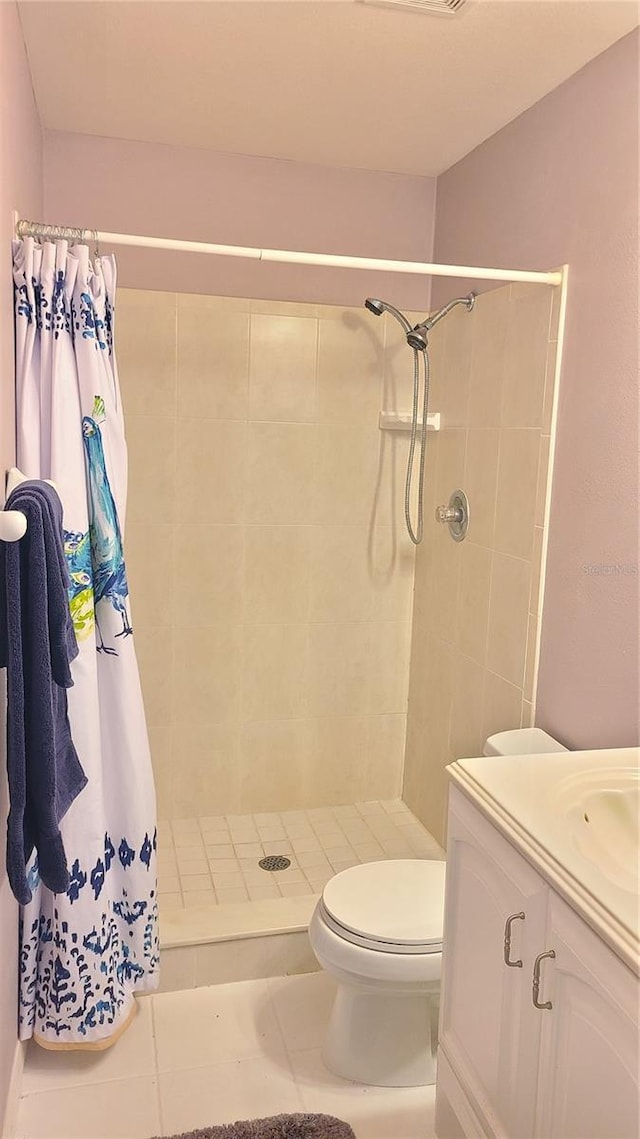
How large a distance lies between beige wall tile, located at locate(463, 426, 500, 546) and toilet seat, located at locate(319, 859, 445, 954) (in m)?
0.94

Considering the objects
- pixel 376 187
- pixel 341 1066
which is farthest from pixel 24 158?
pixel 341 1066

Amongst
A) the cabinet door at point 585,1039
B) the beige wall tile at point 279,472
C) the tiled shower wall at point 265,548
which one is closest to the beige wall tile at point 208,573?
the tiled shower wall at point 265,548

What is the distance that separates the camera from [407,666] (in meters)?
3.20

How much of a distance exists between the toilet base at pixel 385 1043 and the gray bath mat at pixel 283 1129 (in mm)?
151

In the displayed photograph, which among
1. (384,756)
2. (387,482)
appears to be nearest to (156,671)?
(384,756)

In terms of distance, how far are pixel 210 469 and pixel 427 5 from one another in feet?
4.85

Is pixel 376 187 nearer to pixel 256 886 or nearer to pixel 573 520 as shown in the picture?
pixel 573 520

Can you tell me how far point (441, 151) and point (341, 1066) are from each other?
8.18ft

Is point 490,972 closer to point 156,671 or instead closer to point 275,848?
point 275,848

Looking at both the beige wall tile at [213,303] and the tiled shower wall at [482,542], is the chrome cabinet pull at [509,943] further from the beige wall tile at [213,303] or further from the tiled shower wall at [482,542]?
the beige wall tile at [213,303]

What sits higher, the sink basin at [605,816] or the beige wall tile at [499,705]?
the sink basin at [605,816]

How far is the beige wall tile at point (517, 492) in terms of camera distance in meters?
2.32

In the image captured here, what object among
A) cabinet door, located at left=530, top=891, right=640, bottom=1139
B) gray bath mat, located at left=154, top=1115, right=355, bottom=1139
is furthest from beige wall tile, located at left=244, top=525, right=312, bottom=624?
cabinet door, located at left=530, top=891, right=640, bottom=1139

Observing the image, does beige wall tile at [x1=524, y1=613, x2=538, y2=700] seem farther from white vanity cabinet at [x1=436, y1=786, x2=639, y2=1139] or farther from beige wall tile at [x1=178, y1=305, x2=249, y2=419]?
beige wall tile at [x1=178, y1=305, x2=249, y2=419]
